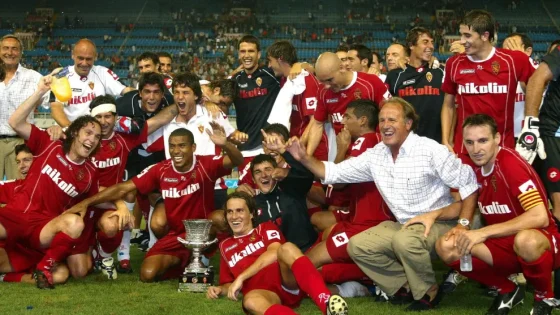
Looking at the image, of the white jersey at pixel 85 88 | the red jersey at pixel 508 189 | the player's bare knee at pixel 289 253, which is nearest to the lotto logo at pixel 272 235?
the player's bare knee at pixel 289 253

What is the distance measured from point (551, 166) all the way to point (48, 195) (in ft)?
13.1

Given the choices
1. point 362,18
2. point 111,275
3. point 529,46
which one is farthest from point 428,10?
point 111,275

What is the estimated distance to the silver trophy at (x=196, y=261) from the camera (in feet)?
19.2

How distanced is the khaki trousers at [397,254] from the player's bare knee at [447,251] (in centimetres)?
17

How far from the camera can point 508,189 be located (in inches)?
191

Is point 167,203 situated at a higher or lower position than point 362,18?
lower

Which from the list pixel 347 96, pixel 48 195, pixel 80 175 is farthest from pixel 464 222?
pixel 48 195

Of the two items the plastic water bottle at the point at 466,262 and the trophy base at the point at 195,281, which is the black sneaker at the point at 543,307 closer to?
the plastic water bottle at the point at 466,262

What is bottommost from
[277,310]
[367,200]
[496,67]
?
[277,310]

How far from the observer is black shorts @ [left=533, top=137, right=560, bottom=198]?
5113 mm

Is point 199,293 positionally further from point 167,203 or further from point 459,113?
point 459,113

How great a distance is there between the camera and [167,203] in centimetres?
652

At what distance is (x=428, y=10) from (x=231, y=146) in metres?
28.2

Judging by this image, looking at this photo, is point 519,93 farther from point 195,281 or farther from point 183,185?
point 195,281
